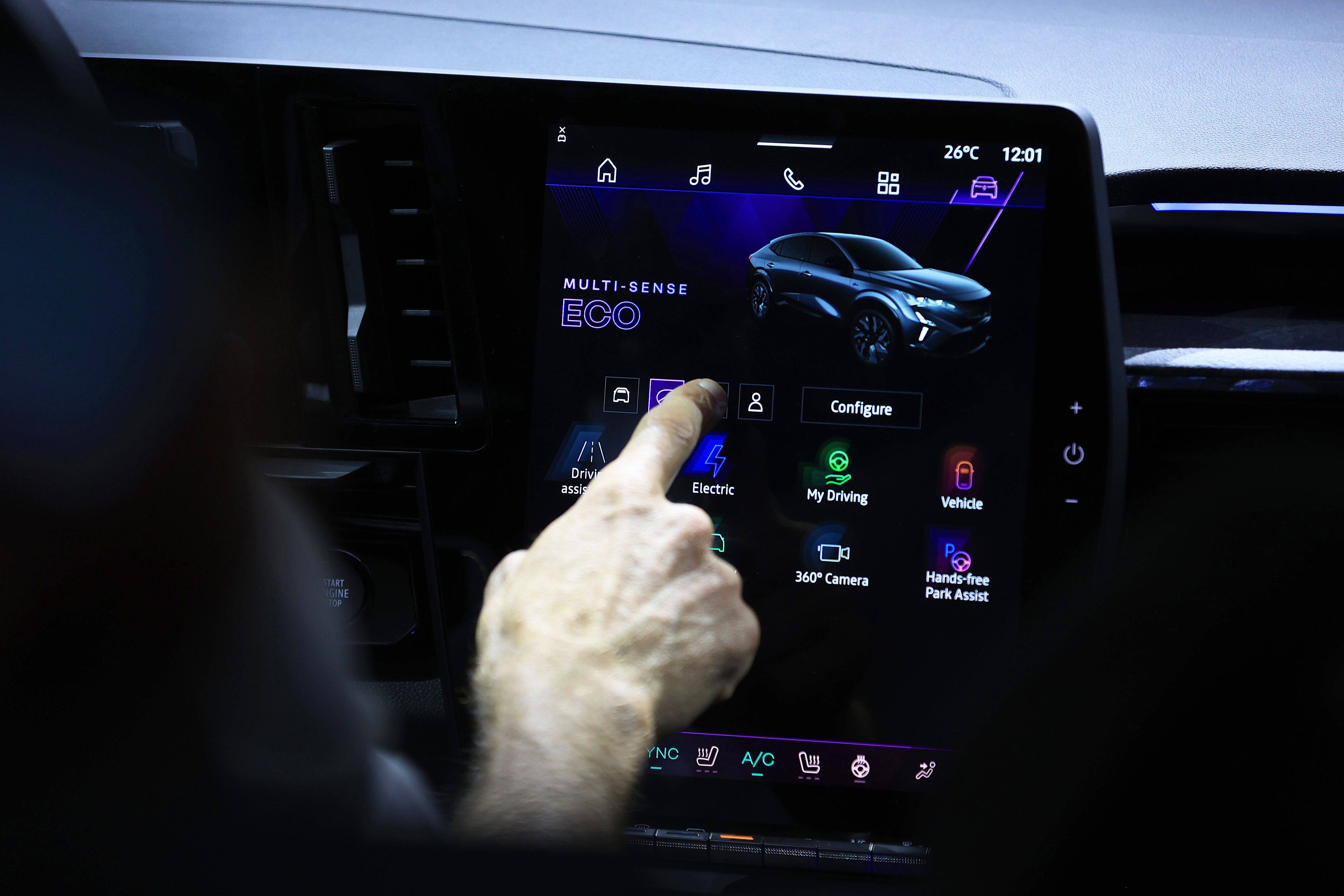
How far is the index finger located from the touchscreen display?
0.02 m

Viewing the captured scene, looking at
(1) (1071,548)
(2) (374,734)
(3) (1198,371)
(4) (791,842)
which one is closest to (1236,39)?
(3) (1198,371)

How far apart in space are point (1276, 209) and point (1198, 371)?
0.28 meters

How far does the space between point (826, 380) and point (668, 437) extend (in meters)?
0.20

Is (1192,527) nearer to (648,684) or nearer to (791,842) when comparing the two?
(791,842)

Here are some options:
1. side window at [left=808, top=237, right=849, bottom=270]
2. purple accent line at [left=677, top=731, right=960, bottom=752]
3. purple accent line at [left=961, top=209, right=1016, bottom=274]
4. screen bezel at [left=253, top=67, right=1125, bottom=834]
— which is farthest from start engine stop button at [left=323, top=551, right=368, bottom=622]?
purple accent line at [left=961, top=209, right=1016, bottom=274]

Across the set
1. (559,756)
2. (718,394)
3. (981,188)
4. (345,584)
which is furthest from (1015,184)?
(345,584)

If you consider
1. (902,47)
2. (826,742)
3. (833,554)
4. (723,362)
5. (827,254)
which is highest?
Result: (902,47)

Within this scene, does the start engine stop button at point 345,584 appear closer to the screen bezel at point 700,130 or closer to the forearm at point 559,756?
the screen bezel at point 700,130

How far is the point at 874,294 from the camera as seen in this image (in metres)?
1.06

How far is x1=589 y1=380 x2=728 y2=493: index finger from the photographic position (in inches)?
40.3

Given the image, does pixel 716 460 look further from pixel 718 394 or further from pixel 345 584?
pixel 345 584

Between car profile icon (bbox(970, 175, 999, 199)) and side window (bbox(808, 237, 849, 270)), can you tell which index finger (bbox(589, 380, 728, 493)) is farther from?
car profile icon (bbox(970, 175, 999, 199))

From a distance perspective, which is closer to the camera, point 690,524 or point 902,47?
point 690,524

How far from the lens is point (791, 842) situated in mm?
1118
